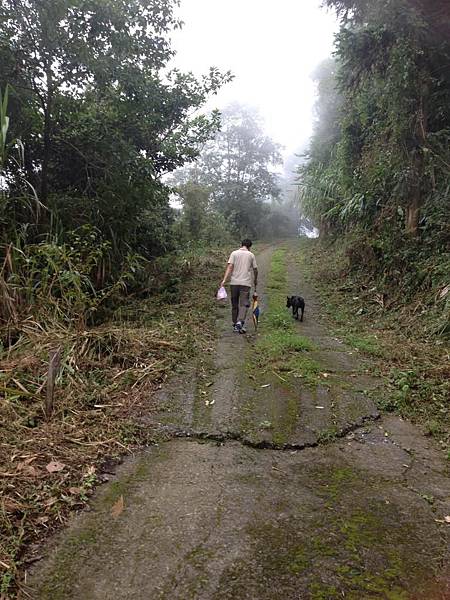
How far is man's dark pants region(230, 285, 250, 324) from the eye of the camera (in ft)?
22.1

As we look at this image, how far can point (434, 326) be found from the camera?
6.15m

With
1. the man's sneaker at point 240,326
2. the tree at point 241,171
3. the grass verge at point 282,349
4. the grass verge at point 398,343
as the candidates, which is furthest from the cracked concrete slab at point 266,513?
the tree at point 241,171

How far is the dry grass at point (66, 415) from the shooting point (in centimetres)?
255

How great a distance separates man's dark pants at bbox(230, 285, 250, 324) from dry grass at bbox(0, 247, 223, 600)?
83 centimetres

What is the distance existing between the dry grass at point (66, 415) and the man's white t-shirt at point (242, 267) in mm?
1076

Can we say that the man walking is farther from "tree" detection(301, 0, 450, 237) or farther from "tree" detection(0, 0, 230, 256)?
"tree" detection(301, 0, 450, 237)

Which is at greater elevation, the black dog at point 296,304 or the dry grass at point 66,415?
the black dog at point 296,304

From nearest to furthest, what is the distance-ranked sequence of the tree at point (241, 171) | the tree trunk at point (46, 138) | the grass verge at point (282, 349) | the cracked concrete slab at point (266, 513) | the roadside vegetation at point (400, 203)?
the cracked concrete slab at point (266, 513) → the grass verge at point (282, 349) → the roadside vegetation at point (400, 203) → the tree trunk at point (46, 138) → the tree at point (241, 171)

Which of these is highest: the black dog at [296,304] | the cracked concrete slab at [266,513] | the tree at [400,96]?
the tree at [400,96]

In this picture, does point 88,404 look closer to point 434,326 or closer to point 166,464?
point 166,464

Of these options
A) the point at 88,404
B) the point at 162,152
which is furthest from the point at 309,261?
the point at 88,404

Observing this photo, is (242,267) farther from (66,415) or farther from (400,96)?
(400,96)

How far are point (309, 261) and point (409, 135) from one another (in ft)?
22.7

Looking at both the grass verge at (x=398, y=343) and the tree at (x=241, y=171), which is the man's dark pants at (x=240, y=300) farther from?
the tree at (x=241, y=171)
